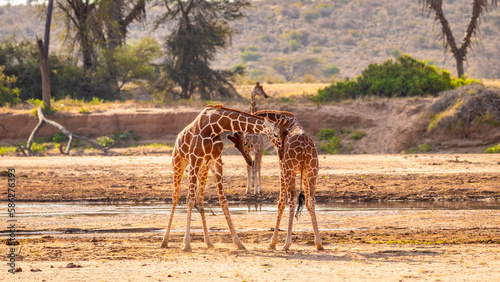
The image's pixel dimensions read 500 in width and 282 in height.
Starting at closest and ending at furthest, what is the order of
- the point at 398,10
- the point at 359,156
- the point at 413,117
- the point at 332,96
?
1. the point at 359,156
2. the point at 413,117
3. the point at 332,96
4. the point at 398,10

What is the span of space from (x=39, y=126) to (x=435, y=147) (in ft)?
56.2

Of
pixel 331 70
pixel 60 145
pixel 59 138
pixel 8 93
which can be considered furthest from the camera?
pixel 331 70

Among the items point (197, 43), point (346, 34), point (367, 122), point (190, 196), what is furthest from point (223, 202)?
point (346, 34)

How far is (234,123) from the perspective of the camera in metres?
A: 9.72

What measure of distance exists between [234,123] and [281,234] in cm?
247

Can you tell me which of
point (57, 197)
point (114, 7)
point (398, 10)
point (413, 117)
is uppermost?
point (398, 10)

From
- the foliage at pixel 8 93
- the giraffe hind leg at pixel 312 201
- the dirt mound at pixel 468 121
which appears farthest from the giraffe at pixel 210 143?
the foliage at pixel 8 93

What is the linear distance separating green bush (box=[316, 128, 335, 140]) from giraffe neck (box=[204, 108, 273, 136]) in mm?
18058

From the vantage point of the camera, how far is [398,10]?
8456cm

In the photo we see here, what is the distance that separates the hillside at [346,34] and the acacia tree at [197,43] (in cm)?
3016

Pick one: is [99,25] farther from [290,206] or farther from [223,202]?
[290,206]

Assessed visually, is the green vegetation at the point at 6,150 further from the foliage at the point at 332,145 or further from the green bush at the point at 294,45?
the green bush at the point at 294,45

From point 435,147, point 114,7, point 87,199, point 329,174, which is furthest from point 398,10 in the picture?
point 87,199

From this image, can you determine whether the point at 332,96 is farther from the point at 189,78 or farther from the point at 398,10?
the point at 398,10
